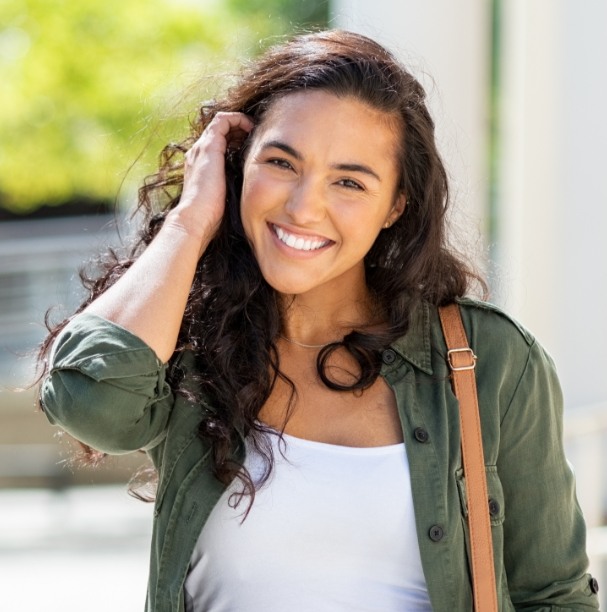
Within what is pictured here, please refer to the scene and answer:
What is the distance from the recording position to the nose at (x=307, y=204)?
9.08 ft

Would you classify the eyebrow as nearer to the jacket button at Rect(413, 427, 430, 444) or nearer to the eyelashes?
the eyelashes

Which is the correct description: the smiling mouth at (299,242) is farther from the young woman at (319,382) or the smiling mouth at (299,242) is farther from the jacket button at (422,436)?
the jacket button at (422,436)

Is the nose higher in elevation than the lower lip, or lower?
higher

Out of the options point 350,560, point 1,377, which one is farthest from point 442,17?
point 1,377

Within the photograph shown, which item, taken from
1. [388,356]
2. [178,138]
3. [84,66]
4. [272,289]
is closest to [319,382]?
[388,356]

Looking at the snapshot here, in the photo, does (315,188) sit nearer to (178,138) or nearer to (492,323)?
(492,323)

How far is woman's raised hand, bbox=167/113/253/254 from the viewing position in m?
2.97

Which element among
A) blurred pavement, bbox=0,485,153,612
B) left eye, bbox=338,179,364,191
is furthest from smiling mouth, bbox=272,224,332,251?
blurred pavement, bbox=0,485,153,612

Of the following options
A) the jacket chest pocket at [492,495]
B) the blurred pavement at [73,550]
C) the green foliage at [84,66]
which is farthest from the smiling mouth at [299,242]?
the green foliage at [84,66]

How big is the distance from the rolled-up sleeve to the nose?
0.44m

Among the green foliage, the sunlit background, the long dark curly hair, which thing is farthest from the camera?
the green foliage

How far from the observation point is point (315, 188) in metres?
2.78

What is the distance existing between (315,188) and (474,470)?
2.31 feet

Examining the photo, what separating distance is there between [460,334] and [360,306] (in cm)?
34
